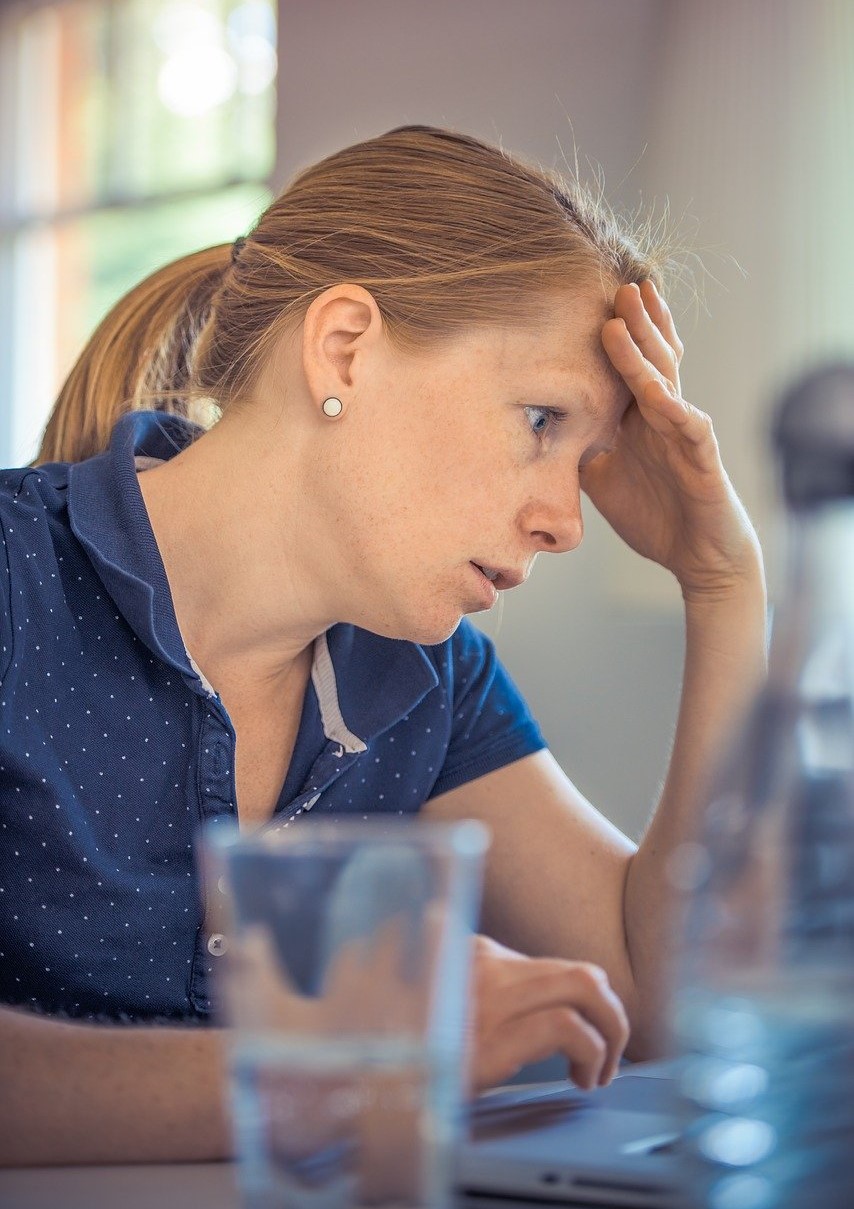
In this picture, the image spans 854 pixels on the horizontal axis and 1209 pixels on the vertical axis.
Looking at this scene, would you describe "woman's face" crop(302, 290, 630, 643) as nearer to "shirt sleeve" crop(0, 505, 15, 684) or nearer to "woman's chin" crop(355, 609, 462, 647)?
"woman's chin" crop(355, 609, 462, 647)

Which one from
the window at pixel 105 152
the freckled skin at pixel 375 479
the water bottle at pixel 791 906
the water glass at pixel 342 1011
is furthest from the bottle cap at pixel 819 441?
the window at pixel 105 152

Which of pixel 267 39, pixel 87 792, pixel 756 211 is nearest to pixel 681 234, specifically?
pixel 756 211

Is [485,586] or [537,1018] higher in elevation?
[485,586]

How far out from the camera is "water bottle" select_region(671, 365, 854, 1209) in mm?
379

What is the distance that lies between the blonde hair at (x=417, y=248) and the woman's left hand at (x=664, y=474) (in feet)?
0.19

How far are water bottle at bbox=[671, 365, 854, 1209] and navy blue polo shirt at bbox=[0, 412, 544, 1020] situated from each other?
626mm

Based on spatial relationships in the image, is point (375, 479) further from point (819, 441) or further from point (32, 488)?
point (819, 441)

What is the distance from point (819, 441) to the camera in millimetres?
410

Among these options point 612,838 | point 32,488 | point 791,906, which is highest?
point 32,488

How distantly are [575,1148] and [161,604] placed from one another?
Answer: 591 millimetres

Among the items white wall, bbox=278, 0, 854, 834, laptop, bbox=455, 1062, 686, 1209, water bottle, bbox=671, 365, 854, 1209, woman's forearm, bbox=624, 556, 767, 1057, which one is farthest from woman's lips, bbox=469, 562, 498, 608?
white wall, bbox=278, 0, 854, 834

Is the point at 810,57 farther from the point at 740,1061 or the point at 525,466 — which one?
the point at 740,1061


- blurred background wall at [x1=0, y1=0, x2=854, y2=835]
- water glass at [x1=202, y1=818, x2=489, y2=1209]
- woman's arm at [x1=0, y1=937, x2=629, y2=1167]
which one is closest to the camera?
water glass at [x1=202, y1=818, x2=489, y2=1209]

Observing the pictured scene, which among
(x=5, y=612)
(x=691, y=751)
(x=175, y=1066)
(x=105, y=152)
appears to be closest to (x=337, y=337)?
(x=5, y=612)
